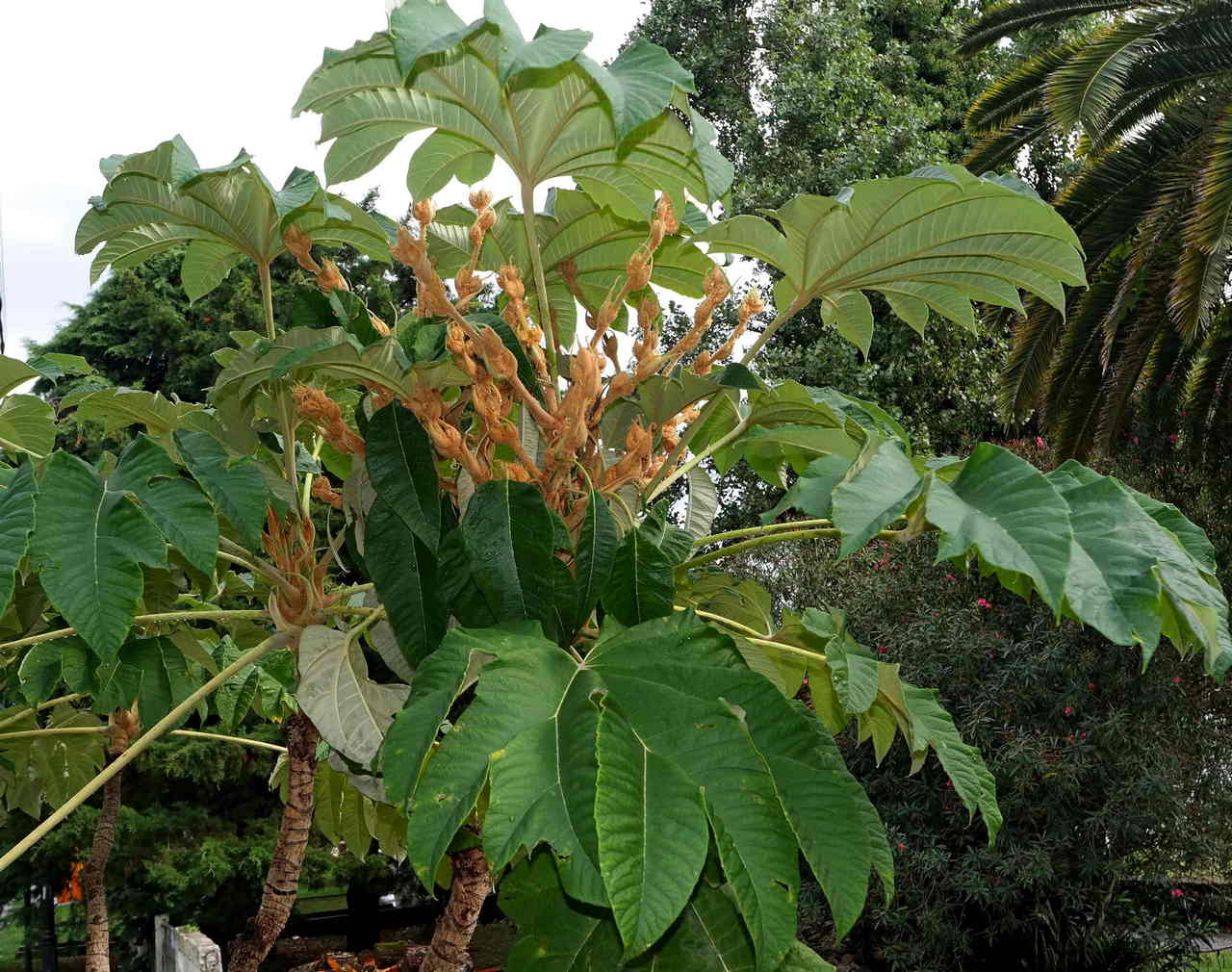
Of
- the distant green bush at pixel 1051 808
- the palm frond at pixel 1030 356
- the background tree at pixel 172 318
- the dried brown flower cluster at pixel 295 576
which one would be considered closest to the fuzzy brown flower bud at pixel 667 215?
the dried brown flower cluster at pixel 295 576

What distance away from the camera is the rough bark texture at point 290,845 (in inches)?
66.7

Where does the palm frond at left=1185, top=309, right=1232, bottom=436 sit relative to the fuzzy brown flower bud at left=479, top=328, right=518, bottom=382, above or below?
below

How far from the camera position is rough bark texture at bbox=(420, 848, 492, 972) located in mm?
1396

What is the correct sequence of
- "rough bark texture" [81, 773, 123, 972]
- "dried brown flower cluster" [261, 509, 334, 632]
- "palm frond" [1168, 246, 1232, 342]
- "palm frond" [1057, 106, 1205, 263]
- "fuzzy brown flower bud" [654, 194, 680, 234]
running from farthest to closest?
"palm frond" [1057, 106, 1205, 263], "palm frond" [1168, 246, 1232, 342], "rough bark texture" [81, 773, 123, 972], "dried brown flower cluster" [261, 509, 334, 632], "fuzzy brown flower bud" [654, 194, 680, 234]

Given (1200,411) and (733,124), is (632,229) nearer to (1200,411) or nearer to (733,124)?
(1200,411)

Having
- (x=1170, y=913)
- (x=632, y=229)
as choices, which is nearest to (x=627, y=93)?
(x=632, y=229)

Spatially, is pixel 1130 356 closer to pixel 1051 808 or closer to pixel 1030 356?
pixel 1030 356

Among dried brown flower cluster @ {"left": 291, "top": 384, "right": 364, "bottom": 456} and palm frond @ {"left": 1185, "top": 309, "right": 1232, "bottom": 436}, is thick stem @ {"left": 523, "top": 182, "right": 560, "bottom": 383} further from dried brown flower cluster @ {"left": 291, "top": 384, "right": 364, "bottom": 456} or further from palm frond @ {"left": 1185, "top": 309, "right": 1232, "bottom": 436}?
palm frond @ {"left": 1185, "top": 309, "right": 1232, "bottom": 436}

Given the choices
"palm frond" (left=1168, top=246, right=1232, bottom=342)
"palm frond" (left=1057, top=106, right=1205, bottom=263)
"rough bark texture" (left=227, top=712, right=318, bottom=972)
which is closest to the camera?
"rough bark texture" (left=227, top=712, right=318, bottom=972)

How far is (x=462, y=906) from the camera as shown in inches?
55.0

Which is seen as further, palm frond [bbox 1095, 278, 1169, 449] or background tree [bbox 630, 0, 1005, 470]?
background tree [bbox 630, 0, 1005, 470]

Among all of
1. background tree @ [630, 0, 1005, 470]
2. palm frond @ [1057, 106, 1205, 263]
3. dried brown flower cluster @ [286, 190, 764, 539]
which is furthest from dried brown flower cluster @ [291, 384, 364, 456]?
background tree @ [630, 0, 1005, 470]

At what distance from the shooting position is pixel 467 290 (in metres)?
1.29

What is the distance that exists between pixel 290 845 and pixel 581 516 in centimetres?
79
